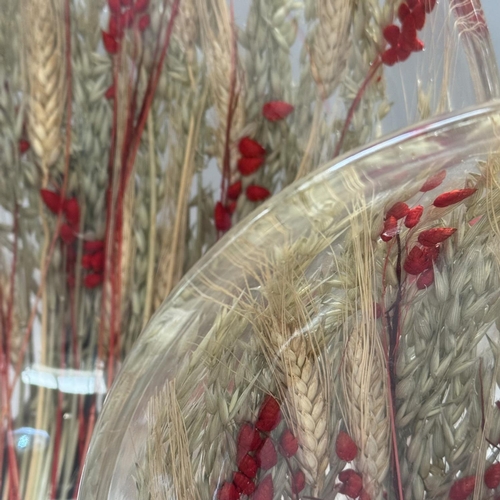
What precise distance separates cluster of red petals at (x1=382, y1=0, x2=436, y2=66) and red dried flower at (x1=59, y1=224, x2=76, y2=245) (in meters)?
0.22

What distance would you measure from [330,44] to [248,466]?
0.25 m

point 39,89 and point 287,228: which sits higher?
point 39,89

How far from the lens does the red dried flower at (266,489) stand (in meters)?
0.32

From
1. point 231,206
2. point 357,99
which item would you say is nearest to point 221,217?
point 231,206

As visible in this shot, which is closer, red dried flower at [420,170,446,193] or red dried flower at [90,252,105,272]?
red dried flower at [420,170,446,193]

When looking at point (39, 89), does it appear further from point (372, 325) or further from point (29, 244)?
point (372, 325)

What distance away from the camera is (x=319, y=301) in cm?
32

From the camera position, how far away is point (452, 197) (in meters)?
0.31

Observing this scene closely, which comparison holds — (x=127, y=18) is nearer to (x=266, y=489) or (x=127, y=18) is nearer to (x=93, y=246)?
(x=93, y=246)

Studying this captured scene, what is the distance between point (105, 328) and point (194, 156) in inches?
4.9

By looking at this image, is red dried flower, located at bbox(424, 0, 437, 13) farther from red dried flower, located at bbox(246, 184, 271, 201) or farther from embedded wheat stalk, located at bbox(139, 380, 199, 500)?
embedded wheat stalk, located at bbox(139, 380, 199, 500)

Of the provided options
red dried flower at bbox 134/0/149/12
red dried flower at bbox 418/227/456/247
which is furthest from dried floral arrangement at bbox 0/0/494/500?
red dried flower at bbox 418/227/456/247

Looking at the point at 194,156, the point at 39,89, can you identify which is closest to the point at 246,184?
the point at 194,156

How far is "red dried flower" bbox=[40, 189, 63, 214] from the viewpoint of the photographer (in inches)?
15.8
